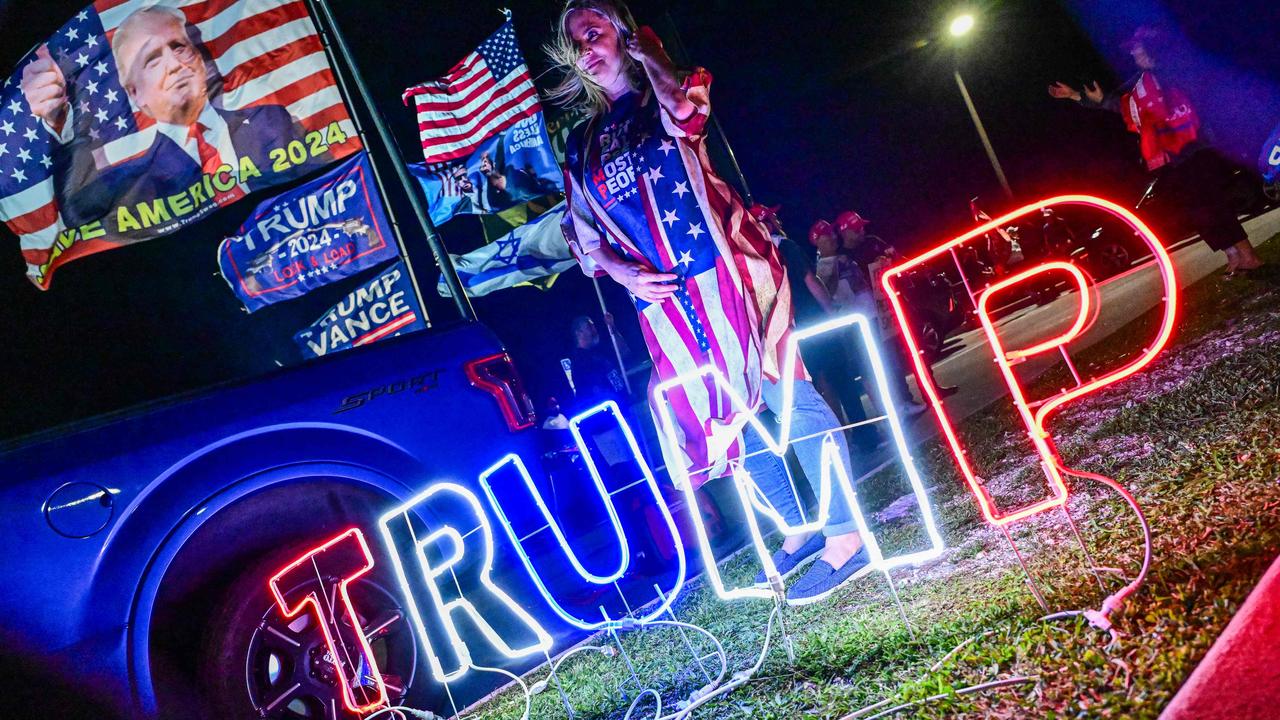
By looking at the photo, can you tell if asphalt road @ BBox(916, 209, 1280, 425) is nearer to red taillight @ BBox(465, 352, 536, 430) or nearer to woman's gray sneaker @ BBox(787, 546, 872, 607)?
woman's gray sneaker @ BBox(787, 546, 872, 607)

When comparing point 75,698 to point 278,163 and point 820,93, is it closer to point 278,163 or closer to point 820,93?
point 278,163

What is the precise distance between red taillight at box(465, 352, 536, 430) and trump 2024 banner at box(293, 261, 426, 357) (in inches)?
173

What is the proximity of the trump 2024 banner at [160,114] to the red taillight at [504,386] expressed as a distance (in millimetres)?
4730

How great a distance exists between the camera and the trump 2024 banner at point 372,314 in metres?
7.70

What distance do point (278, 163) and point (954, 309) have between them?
8377mm

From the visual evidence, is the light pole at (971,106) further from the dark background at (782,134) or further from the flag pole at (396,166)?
the flag pole at (396,166)

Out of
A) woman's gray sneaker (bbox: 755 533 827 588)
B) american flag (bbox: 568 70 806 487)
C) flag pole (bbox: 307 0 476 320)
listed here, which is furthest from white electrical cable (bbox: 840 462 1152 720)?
flag pole (bbox: 307 0 476 320)

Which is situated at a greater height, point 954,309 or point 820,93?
point 820,93

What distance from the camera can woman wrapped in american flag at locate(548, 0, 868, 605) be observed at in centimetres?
279

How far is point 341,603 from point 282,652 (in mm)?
301

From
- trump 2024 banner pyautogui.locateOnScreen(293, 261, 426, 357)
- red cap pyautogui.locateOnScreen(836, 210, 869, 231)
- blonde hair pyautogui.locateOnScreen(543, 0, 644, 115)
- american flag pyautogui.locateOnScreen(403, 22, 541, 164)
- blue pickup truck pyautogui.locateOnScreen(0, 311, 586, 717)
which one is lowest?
blue pickup truck pyautogui.locateOnScreen(0, 311, 586, 717)

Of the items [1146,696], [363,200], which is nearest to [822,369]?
[1146,696]

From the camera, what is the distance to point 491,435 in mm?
3369

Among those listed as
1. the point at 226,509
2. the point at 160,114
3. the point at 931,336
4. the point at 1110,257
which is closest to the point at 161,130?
the point at 160,114
